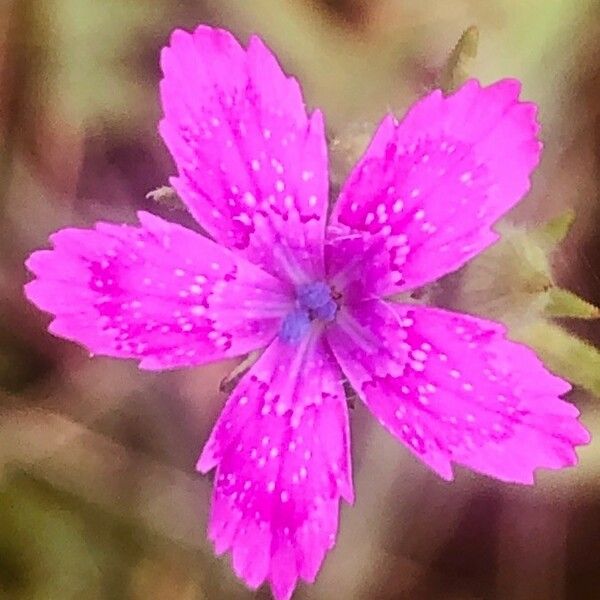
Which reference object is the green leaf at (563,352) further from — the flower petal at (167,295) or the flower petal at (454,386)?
the flower petal at (167,295)

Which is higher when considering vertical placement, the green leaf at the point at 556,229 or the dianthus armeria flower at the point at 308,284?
the green leaf at the point at 556,229

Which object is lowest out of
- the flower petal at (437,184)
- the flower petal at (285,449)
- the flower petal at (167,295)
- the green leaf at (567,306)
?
the flower petal at (285,449)

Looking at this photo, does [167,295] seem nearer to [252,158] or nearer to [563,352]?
[252,158]

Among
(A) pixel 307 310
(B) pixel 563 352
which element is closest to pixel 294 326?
(A) pixel 307 310

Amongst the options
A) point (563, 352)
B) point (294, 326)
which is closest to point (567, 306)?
point (563, 352)

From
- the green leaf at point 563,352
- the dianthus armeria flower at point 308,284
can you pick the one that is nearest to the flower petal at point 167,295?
the dianthus armeria flower at point 308,284

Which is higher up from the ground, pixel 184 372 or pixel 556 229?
pixel 556 229

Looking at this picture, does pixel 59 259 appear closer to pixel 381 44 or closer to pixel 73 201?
pixel 73 201

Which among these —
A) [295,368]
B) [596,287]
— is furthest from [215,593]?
[596,287]
